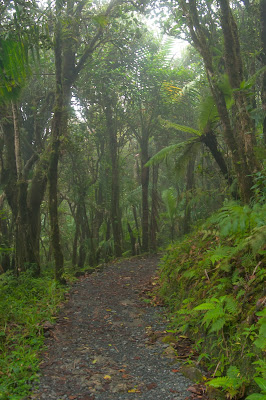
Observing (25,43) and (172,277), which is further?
(172,277)

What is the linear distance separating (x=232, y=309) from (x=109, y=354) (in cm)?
164

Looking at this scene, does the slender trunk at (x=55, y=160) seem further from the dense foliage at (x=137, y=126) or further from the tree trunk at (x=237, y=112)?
the tree trunk at (x=237, y=112)

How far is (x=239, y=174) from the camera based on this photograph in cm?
591

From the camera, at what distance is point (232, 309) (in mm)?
3621

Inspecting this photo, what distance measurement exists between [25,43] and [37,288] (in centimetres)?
518

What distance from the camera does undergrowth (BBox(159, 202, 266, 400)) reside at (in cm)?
293

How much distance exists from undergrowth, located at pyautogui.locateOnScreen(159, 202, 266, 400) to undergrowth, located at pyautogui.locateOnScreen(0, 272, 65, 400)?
1.80 m

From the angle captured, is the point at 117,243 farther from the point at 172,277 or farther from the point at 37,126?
the point at 172,277

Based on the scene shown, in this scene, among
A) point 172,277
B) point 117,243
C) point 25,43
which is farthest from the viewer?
point 117,243

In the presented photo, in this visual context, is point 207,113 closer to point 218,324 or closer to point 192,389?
point 218,324

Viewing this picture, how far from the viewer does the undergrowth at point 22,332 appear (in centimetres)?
Result: 350

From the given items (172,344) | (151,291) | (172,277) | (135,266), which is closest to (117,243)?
(135,266)

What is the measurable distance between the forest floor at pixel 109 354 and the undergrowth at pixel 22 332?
15cm

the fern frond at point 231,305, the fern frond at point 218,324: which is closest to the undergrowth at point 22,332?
the fern frond at point 218,324
